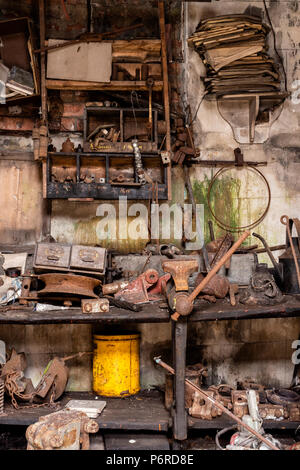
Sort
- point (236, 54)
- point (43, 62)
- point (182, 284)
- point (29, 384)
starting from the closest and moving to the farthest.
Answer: point (182, 284)
point (29, 384)
point (43, 62)
point (236, 54)

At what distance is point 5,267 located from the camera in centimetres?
426

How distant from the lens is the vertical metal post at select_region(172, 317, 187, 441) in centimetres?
364

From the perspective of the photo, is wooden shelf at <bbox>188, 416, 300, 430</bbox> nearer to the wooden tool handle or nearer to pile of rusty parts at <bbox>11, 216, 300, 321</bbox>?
pile of rusty parts at <bbox>11, 216, 300, 321</bbox>

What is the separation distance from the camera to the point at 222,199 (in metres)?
5.01

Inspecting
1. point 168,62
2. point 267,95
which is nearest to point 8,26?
point 168,62

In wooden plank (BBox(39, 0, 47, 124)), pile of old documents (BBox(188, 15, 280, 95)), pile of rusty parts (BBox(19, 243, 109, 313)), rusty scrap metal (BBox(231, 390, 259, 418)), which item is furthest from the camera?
pile of old documents (BBox(188, 15, 280, 95))

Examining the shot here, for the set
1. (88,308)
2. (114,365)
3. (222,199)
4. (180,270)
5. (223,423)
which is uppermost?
(222,199)

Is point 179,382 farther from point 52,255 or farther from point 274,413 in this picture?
point 52,255

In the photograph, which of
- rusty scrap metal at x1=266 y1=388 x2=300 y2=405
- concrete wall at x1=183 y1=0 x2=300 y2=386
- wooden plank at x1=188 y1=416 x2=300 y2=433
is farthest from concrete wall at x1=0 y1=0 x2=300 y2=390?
wooden plank at x1=188 y1=416 x2=300 y2=433

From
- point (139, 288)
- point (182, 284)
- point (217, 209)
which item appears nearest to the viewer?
point (182, 284)

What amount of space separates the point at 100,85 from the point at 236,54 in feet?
4.85

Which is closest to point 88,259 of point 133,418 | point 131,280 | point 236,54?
point 131,280

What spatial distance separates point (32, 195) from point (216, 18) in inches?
109

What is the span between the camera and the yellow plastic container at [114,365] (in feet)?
14.3
